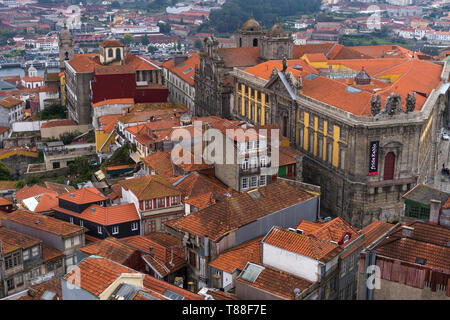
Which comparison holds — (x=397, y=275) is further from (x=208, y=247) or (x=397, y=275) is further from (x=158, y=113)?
(x=158, y=113)

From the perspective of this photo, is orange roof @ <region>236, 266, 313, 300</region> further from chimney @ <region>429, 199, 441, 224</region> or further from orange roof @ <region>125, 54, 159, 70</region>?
orange roof @ <region>125, 54, 159, 70</region>

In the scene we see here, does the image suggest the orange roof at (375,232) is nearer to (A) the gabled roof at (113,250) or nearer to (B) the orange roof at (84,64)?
(A) the gabled roof at (113,250)

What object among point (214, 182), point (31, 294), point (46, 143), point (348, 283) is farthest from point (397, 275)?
point (46, 143)

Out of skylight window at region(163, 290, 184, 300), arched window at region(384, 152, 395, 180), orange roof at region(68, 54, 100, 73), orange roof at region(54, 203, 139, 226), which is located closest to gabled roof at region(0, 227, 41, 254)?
orange roof at region(54, 203, 139, 226)

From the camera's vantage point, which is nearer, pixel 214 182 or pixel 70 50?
pixel 214 182

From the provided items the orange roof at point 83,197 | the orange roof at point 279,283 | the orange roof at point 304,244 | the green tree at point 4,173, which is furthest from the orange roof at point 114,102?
the orange roof at point 279,283

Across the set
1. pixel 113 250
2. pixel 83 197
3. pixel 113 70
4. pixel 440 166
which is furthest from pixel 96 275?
pixel 113 70

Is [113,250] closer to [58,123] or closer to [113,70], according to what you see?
[113,70]
